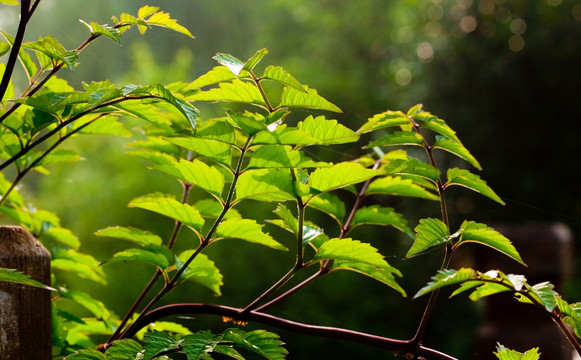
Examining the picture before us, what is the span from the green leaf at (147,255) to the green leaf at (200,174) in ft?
0.20

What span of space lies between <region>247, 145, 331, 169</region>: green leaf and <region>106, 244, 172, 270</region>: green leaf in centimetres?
11

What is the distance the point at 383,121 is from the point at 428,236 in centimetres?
11

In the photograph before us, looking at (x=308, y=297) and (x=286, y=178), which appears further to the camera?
(x=308, y=297)

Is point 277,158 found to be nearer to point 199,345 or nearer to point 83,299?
point 199,345

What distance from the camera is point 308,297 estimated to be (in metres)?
4.71

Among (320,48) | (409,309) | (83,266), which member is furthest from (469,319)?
(83,266)

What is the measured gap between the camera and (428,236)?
37 cm

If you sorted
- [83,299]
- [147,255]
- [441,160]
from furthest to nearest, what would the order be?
1. [441,160]
2. [83,299]
3. [147,255]

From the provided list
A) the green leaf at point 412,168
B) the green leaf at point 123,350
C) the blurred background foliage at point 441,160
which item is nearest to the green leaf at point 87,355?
the green leaf at point 123,350

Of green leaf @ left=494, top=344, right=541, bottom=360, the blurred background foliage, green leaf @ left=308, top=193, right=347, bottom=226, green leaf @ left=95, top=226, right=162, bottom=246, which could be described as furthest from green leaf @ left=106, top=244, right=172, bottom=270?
the blurred background foliage

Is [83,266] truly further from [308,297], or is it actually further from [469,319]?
[469,319]

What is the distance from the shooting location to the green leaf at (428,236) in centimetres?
36

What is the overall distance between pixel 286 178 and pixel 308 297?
442 cm

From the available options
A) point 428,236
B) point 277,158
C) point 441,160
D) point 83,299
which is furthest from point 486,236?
point 441,160
